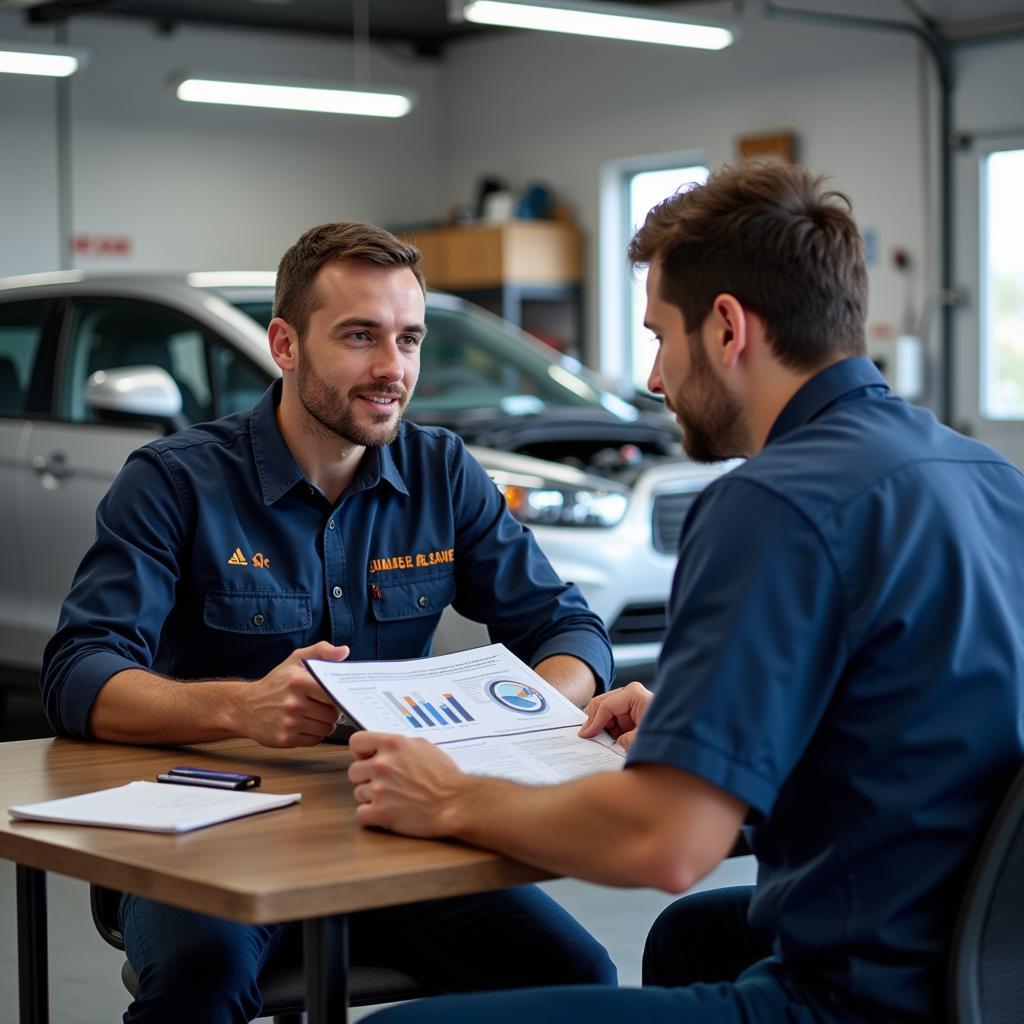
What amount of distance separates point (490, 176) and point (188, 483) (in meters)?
10.1

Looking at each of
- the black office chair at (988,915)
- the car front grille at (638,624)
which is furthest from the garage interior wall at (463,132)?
the black office chair at (988,915)

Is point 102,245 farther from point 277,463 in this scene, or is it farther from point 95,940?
point 277,463

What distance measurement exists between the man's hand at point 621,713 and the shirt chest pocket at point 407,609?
0.56 metres

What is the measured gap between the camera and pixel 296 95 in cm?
932

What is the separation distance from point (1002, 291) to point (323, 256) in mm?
7180

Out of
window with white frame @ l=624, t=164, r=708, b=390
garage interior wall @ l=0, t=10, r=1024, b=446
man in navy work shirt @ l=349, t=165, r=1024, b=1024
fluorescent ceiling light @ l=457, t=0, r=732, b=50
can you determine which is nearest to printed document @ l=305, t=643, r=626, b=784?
man in navy work shirt @ l=349, t=165, r=1024, b=1024

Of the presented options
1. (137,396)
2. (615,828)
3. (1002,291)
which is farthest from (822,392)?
(1002,291)

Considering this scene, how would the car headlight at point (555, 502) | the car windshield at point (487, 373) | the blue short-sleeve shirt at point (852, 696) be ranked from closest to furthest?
the blue short-sleeve shirt at point (852, 696) → the car headlight at point (555, 502) → the car windshield at point (487, 373)

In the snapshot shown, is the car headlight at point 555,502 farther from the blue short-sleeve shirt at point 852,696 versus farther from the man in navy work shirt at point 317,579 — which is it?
the blue short-sleeve shirt at point 852,696

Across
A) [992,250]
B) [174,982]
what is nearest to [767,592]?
[174,982]

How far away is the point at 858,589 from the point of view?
1.40m

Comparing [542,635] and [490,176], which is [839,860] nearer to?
[542,635]

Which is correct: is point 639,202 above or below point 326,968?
above

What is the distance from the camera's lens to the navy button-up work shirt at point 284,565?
7.34 feet
